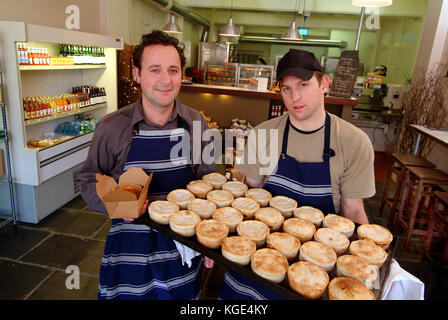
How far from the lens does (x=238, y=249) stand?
1272 millimetres

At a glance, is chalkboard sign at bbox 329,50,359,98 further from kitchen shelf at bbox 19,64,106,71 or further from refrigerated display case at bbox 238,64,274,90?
kitchen shelf at bbox 19,64,106,71

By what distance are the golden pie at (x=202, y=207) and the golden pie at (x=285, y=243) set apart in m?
0.34

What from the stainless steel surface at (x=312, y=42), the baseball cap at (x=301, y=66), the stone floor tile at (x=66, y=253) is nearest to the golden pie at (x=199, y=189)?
Answer: the baseball cap at (x=301, y=66)

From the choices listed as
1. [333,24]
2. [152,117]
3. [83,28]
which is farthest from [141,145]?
[333,24]

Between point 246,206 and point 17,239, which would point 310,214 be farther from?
point 17,239

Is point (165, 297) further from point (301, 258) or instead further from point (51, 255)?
point (51, 255)

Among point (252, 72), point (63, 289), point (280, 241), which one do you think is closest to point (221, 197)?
point (280, 241)

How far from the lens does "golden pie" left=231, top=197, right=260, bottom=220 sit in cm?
157

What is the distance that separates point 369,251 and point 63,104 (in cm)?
421

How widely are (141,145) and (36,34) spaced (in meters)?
2.43

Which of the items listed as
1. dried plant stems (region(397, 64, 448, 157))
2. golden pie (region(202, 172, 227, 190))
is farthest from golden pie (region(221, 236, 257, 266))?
dried plant stems (region(397, 64, 448, 157))

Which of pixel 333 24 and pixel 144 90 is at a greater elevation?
pixel 333 24

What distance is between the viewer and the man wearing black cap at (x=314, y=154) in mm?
1645

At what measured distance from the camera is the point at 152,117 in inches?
73.2
